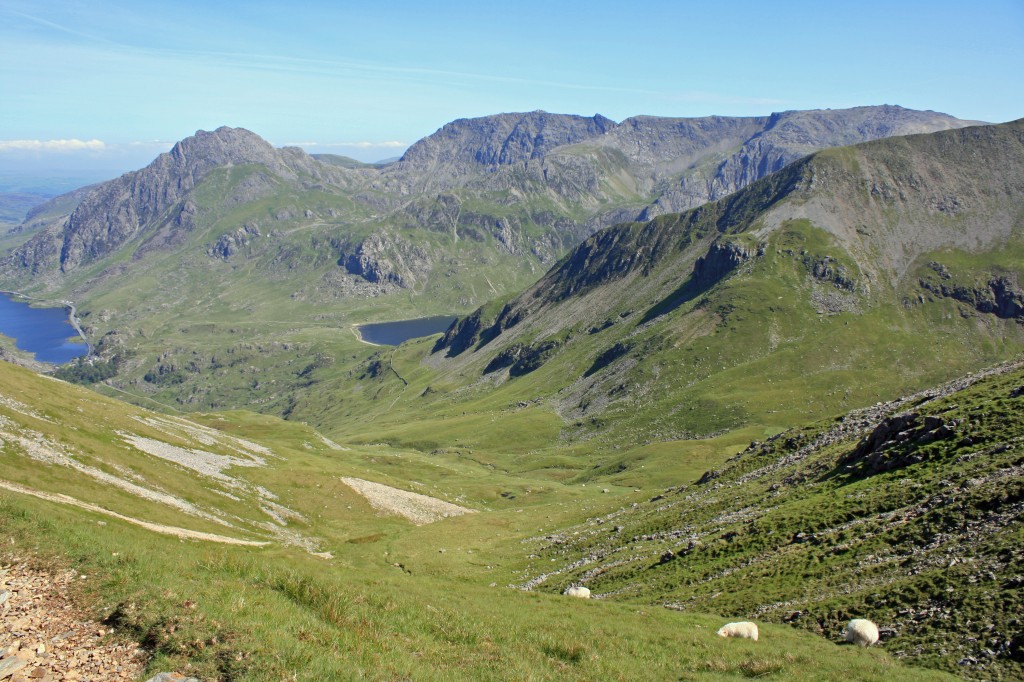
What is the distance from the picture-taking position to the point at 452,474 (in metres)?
174

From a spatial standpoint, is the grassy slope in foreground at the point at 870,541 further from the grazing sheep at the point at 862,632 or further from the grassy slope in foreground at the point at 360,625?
the grassy slope in foreground at the point at 360,625

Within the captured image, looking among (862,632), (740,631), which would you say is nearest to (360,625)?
(740,631)

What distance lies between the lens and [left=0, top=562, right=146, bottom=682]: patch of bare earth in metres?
18.0

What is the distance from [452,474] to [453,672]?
154m

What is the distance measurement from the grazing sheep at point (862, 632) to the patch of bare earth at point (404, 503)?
253 feet

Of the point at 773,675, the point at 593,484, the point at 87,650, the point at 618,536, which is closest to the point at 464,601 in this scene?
the point at 773,675

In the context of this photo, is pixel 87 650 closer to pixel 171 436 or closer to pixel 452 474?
pixel 171 436

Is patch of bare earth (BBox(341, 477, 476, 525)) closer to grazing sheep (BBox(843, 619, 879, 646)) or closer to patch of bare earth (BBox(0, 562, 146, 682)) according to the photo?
grazing sheep (BBox(843, 619, 879, 646))

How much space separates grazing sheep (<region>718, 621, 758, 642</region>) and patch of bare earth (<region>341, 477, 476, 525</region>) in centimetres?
7376

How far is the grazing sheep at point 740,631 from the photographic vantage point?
33.9 m

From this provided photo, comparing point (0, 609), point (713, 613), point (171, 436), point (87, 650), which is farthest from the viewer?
point (171, 436)

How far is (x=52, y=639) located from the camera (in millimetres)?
19594

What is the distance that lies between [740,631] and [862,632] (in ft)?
20.5

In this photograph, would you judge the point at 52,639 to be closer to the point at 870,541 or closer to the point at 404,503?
the point at 870,541
